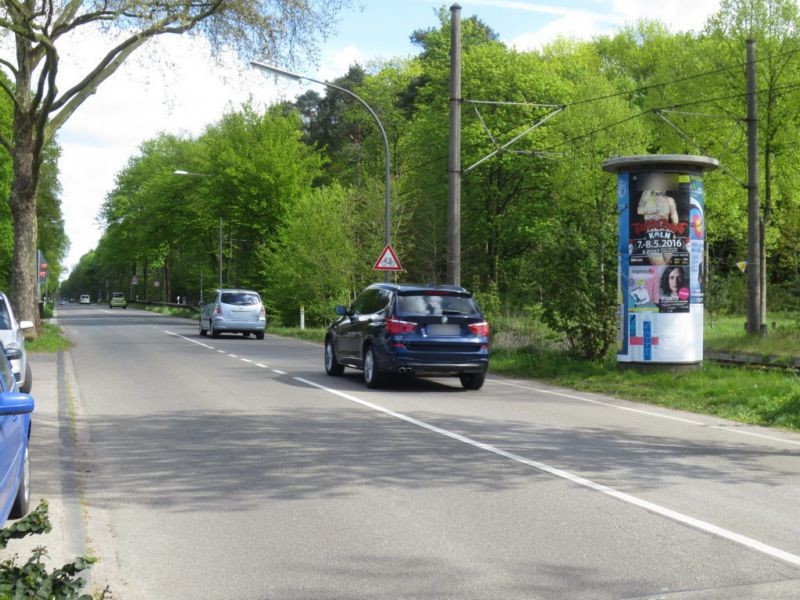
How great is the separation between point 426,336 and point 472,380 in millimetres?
1259

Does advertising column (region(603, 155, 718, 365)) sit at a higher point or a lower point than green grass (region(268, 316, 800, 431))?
higher

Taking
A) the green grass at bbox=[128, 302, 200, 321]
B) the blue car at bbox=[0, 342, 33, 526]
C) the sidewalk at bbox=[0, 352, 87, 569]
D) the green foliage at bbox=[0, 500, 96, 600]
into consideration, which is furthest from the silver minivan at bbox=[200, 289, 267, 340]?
the green foliage at bbox=[0, 500, 96, 600]

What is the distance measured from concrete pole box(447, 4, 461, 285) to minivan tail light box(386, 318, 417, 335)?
574 centimetres

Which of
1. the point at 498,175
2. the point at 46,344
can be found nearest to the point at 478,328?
the point at 46,344

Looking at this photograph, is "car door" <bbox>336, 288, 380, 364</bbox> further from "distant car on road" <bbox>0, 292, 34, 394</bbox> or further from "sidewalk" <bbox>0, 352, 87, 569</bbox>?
"distant car on road" <bbox>0, 292, 34, 394</bbox>

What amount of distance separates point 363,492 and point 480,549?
179 cm

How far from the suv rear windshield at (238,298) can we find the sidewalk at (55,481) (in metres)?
17.7

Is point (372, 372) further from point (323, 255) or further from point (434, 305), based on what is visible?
point (323, 255)

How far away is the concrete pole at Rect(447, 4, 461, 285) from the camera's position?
2027 centimetres

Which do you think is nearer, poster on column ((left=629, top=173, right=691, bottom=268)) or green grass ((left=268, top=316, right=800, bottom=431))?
green grass ((left=268, top=316, right=800, bottom=431))

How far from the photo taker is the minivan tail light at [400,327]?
15.0 meters

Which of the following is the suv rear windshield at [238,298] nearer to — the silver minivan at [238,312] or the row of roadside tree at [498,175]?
the silver minivan at [238,312]

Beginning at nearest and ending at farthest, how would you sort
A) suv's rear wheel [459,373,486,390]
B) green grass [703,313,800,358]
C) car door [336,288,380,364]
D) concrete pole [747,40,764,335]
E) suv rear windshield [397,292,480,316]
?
suv rear windshield [397,292,480,316]
suv's rear wheel [459,373,486,390]
car door [336,288,380,364]
green grass [703,313,800,358]
concrete pole [747,40,764,335]

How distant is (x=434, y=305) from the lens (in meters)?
15.3
